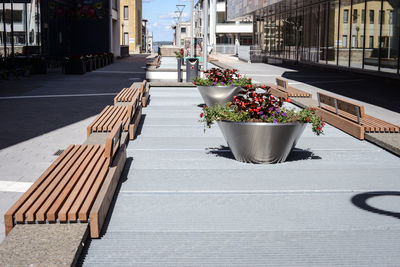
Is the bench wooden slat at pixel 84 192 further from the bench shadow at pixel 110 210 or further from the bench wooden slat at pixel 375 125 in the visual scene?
the bench wooden slat at pixel 375 125

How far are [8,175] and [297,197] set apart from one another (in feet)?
11.9

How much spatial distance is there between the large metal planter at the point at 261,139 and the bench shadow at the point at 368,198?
1330mm

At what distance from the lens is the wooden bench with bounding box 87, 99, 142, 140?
28.6 ft

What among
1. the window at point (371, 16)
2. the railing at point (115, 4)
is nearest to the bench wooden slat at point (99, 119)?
the window at point (371, 16)

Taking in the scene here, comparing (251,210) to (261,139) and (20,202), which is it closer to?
(261,139)

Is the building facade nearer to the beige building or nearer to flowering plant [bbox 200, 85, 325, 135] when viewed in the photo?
flowering plant [bbox 200, 85, 325, 135]

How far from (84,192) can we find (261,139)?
8.88ft

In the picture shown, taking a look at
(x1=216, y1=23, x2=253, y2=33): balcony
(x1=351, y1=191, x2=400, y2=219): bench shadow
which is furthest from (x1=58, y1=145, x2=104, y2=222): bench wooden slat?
(x1=216, y1=23, x2=253, y2=33): balcony

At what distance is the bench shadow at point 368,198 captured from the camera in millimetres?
5418

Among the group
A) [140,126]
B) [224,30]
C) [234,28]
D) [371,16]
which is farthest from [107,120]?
[224,30]

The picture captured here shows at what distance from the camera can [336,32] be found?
28.5 metres

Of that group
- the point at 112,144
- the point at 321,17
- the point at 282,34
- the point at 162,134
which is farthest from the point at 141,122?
the point at 282,34

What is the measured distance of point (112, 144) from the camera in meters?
5.98

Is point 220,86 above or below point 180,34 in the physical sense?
below
